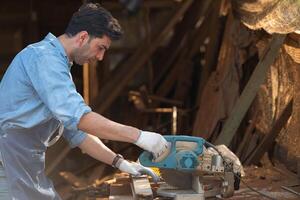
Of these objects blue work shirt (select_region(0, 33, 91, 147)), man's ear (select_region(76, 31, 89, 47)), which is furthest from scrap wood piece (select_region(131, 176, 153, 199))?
man's ear (select_region(76, 31, 89, 47))

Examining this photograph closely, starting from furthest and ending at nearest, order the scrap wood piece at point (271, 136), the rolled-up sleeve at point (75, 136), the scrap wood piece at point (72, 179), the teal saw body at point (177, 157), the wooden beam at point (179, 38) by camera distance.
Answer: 1. the wooden beam at point (179, 38)
2. the scrap wood piece at point (72, 179)
3. the scrap wood piece at point (271, 136)
4. the rolled-up sleeve at point (75, 136)
5. the teal saw body at point (177, 157)

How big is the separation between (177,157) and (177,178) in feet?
1.39

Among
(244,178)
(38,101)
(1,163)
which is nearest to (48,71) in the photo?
(38,101)

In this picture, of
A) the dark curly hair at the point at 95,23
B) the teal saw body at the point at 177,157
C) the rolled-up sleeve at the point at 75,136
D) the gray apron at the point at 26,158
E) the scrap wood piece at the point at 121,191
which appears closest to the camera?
the dark curly hair at the point at 95,23

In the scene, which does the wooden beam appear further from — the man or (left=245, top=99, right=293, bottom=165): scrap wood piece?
the man

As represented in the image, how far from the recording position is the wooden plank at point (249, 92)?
6.41 meters

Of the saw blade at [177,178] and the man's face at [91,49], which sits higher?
the man's face at [91,49]

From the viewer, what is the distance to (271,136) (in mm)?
6605

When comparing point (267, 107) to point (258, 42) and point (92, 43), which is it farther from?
point (92, 43)

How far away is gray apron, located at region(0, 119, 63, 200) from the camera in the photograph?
12.3 ft

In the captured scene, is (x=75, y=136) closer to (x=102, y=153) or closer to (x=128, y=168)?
(x=102, y=153)

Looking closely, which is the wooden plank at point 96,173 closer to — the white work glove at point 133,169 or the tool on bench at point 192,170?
the tool on bench at point 192,170

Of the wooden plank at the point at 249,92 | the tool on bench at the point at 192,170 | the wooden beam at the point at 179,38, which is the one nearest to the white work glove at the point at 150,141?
the tool on bench at the point at 192,170

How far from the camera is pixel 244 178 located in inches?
240
